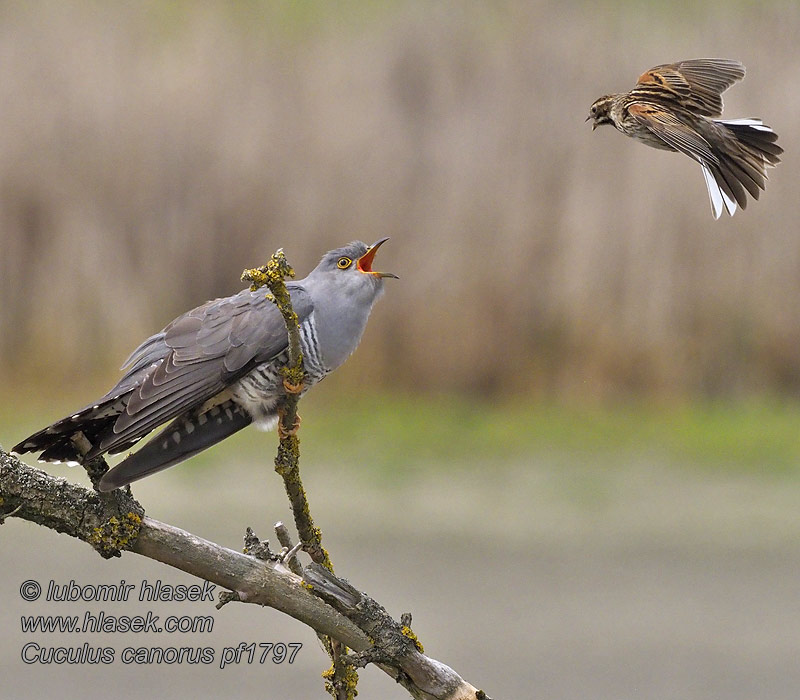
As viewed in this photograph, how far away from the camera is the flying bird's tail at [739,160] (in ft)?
4.29

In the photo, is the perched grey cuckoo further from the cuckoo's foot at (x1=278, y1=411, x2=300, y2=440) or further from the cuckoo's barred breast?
the cuckoo's foot at (x1=278, y1=411, x2=300, y2=440)

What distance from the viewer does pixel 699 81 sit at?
1.55m

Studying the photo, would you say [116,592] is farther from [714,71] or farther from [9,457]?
[714,71]

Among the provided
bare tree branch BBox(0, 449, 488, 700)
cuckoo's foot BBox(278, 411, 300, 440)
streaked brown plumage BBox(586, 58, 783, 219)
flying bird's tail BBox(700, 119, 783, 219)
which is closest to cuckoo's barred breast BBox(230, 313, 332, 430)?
cuckoo's foot BBox(278, 411, 300, 440)

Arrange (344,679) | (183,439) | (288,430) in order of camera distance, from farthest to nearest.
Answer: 1. (183,439)
2. (344,679)
3. (288,430)

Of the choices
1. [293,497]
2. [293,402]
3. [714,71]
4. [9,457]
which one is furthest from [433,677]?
[714,71]

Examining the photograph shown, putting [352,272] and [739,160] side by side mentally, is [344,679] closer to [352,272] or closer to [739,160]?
[352,272]

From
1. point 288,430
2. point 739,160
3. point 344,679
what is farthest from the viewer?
point 344,679

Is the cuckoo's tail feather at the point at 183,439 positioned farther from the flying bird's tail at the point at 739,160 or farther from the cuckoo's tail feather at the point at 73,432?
the flying bird's tail at the point at 739,160

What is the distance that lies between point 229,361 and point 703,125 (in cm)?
87

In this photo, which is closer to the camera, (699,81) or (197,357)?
(699,81)

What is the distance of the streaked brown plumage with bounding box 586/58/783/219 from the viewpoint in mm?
1332

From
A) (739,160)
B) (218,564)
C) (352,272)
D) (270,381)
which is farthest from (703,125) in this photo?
(218,564)

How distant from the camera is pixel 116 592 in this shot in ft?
5.80
